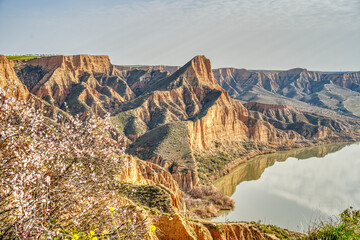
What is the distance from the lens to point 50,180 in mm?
5637

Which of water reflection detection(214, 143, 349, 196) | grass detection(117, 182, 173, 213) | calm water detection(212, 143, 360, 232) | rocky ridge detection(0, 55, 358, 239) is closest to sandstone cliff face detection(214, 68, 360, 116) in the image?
rocky ridge detection(0, 55, 358, 239)

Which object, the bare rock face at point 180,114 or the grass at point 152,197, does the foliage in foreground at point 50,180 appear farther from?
the bare rock face at point 180,114

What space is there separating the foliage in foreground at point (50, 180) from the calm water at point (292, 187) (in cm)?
2038

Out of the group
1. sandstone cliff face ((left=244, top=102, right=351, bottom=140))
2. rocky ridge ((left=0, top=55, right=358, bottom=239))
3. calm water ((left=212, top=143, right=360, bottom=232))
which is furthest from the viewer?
sandstone cliff face ((left=244, top=102, right=351, bottom=140))

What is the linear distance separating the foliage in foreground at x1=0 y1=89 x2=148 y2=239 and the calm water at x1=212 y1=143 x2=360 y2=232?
20384mm

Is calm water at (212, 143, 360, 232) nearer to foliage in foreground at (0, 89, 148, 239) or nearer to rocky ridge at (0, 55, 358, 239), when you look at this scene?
rocky ridge at (0, 55, 358, 239)

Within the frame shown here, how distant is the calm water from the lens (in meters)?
30.7

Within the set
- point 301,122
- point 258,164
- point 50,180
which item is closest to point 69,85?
point 258,164

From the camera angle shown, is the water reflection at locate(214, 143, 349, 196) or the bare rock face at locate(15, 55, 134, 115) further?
the bare rock face at locate(15, 55, 134, 115)

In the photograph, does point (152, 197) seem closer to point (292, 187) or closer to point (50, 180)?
point (50, 180)

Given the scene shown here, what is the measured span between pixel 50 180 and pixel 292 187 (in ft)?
139

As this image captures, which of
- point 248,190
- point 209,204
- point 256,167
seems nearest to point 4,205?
point 209,204

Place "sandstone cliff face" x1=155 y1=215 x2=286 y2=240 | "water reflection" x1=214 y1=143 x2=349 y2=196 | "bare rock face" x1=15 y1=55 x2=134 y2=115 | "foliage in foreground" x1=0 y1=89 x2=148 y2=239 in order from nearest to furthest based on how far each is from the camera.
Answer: "foliage in foreground" x1=0 y1=89 x2=148 y2=239 → "sandstone cliff face" x1=155 y1=215 x2=286 y2=240 → "water reflection" x1=214 y1=143 x2=349 y2=196 → "bare rock face" x1=15 y1=55 x2=134 y2=115

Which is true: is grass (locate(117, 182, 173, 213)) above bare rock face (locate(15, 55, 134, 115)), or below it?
below
